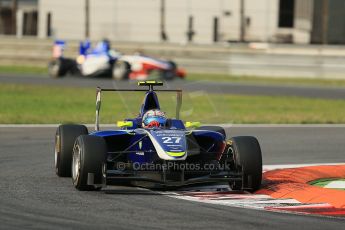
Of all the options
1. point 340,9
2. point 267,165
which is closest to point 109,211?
point 267,165

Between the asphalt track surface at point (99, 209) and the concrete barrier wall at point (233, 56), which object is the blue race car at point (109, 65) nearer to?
the concrete barrier wall at point (233, 56)

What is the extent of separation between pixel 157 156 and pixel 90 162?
850 mm

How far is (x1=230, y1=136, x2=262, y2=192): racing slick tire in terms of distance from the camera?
34.2 ft

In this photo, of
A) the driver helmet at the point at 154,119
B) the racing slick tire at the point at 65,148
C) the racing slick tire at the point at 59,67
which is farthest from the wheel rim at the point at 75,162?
the racing slick tire at the point at 59,67

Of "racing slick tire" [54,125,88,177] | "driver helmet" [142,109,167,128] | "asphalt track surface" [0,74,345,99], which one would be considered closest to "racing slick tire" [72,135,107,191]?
"driver helmet" [142,109,167,128]

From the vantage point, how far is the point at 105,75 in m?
35.3

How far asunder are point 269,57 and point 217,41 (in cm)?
890

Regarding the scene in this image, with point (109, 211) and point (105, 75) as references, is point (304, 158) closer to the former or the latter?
point (109, 211)

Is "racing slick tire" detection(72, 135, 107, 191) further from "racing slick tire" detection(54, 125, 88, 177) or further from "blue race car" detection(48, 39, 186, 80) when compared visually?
"blue race car" detection(48, 39, 186, 80)

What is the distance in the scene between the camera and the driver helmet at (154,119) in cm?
1130

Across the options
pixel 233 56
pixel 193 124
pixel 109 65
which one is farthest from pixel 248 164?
pixel 233 56

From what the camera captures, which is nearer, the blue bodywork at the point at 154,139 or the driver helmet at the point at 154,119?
the blue bodywork at the point at 154,139

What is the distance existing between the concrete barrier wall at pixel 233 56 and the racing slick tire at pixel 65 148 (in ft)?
77.8

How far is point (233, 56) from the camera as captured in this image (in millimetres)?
35969
